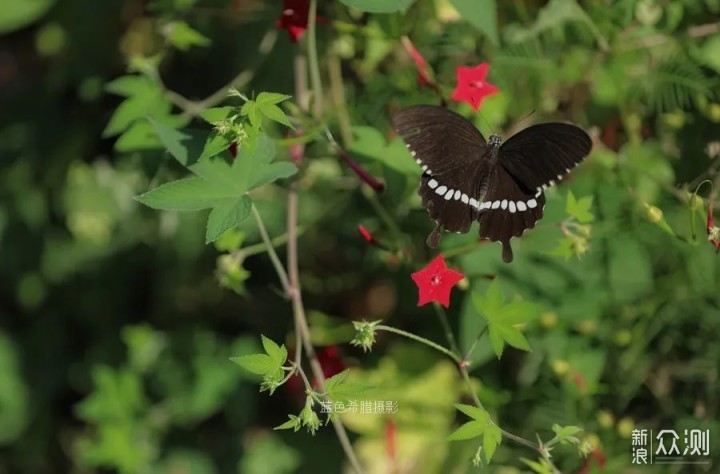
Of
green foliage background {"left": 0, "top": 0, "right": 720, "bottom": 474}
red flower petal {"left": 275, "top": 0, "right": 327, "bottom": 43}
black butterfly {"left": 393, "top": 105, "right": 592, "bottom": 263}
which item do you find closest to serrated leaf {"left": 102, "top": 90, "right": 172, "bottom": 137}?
green foliage background {"left": 0, "top": 0, "right": 720, "bottom": 474}

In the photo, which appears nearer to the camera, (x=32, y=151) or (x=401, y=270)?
(x=401, y=270)

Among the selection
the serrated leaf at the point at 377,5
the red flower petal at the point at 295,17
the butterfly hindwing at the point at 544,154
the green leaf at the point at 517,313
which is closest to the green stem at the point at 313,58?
the red flower petal at the point at 295,17

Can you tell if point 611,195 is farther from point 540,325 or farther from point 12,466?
point 12,466

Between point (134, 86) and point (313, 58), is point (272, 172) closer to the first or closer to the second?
point (313, 58)

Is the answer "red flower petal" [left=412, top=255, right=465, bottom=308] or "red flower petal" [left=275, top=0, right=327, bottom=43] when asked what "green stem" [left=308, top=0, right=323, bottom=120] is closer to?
"red flower petal" [left=275, top=0, right=327, bottom=43]

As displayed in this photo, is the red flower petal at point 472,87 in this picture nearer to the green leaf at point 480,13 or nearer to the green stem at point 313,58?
the green leaf at point 480,13

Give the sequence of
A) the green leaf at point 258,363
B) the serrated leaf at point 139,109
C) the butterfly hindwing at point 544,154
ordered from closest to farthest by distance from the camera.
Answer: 1. the green leaf at point 258,363
2. the butterfly hindwing at point 544,154
3. the serrated leaf at point 139,109

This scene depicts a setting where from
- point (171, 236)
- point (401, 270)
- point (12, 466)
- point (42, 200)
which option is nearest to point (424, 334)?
point (401, 270)
